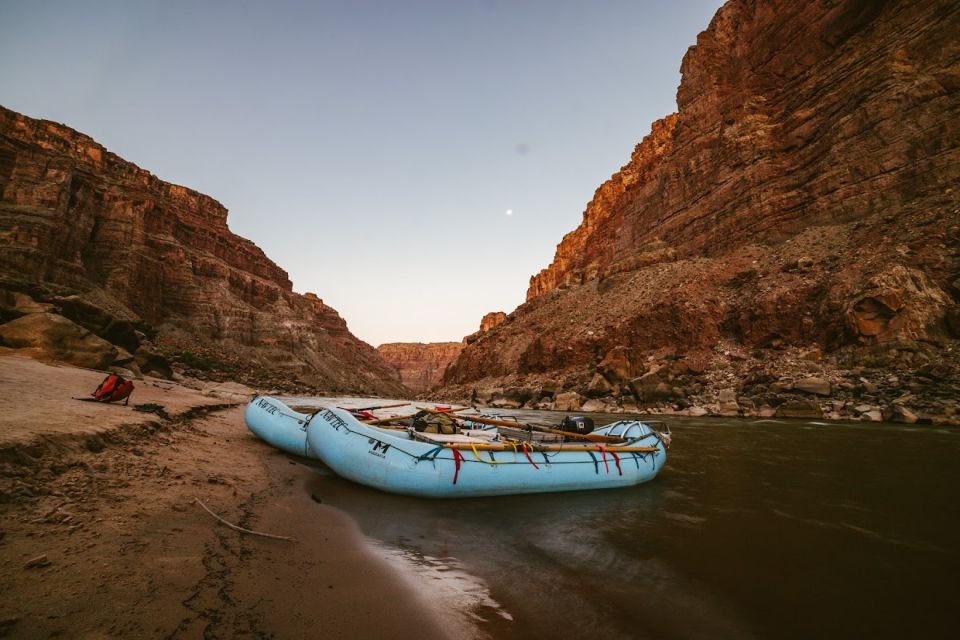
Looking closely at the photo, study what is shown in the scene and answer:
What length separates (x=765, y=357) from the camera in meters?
23.0

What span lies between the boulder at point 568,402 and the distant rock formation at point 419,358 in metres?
146

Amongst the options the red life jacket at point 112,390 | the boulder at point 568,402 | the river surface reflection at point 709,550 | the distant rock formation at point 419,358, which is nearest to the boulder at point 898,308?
the river surface reflection at point 709,550

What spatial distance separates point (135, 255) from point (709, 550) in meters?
68.4

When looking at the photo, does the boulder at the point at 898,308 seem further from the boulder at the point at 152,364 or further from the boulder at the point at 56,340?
the boulder at the point at 152,364

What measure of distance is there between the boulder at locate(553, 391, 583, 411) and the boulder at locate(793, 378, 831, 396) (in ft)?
37.5

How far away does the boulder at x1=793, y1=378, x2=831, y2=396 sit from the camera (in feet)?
54.7

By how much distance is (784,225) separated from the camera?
101 feet

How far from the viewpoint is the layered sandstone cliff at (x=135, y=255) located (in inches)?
1610

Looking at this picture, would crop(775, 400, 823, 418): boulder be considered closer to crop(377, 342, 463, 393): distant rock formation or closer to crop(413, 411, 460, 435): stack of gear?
crop(413, 411, 460, 435): stack of gear

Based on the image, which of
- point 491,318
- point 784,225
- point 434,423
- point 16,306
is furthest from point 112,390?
point 491,318

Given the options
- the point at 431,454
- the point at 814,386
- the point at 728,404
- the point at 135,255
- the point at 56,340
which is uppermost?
the point at 135,255

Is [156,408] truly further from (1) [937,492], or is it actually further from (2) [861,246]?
(2) [861,246]

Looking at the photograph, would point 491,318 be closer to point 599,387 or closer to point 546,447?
point 599,387

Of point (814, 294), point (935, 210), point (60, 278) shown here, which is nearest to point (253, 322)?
point (60, 278)
